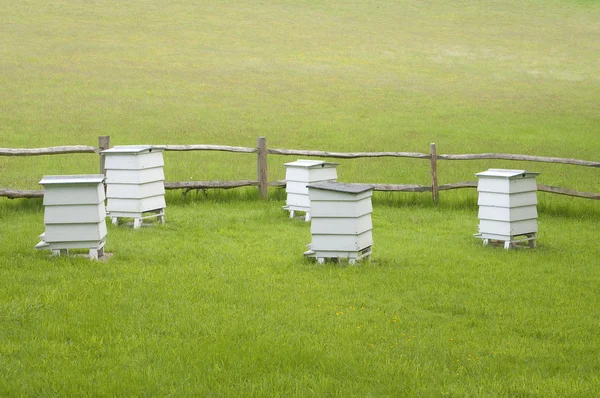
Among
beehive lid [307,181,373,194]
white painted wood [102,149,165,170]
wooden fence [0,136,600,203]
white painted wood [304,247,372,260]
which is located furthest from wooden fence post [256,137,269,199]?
white painted wood [304,247,372,260]

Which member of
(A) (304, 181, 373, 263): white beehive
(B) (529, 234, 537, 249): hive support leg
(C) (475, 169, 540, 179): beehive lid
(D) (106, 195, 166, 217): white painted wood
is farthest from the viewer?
(D) (106, 195, 166, 217): white painted wood

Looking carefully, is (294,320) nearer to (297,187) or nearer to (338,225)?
(338,225)

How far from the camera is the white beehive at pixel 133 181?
1280cm

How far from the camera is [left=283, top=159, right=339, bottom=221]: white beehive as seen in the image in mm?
13750

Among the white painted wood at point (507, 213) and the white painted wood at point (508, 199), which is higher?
the white painted wood at point (508, 199)

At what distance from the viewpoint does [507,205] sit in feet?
37.2

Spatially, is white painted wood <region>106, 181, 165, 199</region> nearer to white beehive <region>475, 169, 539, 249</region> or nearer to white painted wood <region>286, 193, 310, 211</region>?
white painted wood <region>286, 193, 310, 211</region>

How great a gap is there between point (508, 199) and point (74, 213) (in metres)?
6.20

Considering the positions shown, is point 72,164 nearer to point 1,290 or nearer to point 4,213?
point 4,213

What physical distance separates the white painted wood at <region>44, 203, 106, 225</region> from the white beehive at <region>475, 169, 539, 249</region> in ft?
18.5

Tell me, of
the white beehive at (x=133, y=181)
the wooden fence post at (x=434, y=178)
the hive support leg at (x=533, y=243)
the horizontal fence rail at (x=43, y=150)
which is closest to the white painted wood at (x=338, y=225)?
the hive support leg at (x=533, y=243)

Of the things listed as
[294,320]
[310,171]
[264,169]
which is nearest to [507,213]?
[310,171]

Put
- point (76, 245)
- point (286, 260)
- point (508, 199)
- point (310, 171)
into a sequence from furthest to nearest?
point (310, 171) < point (508, 199) < point (286, 260) < point (76, 245)

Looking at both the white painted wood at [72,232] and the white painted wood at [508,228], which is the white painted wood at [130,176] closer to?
the white painted wood at [72,232]
